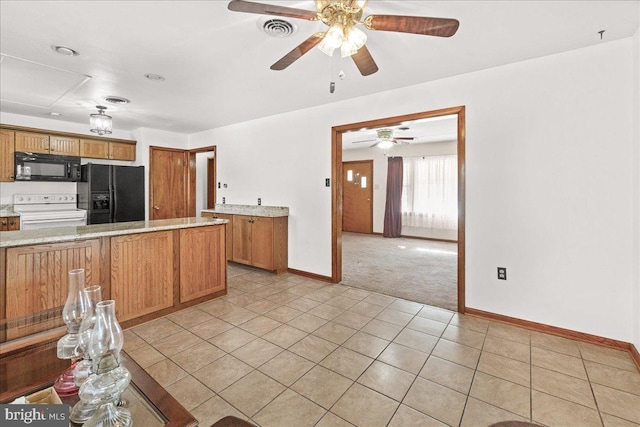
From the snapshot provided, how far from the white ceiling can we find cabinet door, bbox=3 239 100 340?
1.68 metres

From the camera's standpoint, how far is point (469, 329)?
265 centimetres

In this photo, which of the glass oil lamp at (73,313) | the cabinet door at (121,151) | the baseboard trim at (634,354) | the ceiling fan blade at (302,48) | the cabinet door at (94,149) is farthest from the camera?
the cabinet door at (121,151)

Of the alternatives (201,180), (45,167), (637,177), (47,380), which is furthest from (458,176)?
(45,167)

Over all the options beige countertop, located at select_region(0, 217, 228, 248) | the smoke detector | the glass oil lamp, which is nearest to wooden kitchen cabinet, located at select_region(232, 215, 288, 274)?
beige countertop, located at select_region(0, 217, 228, 248)

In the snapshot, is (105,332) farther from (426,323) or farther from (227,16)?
(426,323)

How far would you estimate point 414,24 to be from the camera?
1.66 metres

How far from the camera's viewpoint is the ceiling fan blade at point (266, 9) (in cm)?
151

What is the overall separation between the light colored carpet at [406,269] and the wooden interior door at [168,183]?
11.9ft

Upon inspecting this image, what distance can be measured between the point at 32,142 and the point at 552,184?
686 cm

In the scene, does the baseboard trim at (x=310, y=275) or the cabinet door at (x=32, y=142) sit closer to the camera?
the baseboard trim at (x=310, y=275)

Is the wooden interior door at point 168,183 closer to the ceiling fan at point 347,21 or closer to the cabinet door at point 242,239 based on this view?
the cabinet door at point 242,239

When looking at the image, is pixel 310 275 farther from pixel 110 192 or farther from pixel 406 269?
pixel 110 192

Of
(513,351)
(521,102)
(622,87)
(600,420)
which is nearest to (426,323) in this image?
(513,351)

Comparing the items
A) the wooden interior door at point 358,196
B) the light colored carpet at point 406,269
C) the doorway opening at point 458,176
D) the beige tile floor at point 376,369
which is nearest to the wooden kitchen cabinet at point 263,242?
the doorway opening at point 458,176
